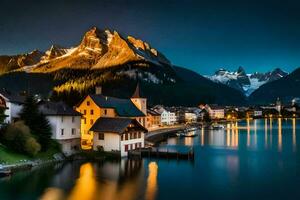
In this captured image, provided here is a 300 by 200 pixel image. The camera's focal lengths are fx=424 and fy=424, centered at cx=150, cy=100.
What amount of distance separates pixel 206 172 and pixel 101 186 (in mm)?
15192

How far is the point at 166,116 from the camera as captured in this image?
165250mm

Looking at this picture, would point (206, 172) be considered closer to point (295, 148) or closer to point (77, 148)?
point (77, 148)

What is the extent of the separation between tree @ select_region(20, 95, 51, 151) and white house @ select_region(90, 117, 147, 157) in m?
7.81

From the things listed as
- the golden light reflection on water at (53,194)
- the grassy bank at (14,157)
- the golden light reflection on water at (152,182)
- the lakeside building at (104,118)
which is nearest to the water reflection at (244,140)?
the lakeside building at (104,118)

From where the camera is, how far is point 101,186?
42.3 metres

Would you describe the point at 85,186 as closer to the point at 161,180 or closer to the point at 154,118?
the point at 161,180

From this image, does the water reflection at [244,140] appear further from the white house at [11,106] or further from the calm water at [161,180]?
the white house at [11,106]

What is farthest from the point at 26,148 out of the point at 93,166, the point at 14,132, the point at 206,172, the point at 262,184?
the point at 262,184

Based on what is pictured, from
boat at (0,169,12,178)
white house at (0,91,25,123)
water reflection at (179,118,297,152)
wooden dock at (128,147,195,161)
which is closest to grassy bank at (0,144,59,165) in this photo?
boat at (0,169,12,178)

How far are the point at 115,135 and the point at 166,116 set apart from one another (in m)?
105

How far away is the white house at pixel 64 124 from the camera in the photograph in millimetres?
59000

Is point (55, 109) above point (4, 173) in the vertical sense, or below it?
above

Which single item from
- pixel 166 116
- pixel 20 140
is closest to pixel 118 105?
pixel 20 140

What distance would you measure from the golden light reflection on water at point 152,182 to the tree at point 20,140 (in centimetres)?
1432
